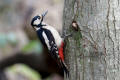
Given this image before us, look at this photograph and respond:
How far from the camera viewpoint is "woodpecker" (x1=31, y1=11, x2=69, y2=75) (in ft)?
13.9

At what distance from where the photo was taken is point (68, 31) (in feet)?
13.3

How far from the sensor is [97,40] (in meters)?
3.77

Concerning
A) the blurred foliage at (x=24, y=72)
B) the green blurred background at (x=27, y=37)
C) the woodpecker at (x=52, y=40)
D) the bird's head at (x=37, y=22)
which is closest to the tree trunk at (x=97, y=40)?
the woodpecker at (x=52, y=40)

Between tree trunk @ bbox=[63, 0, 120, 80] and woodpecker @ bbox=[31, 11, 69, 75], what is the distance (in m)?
0.34

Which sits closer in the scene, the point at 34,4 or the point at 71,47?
the point at 71,47

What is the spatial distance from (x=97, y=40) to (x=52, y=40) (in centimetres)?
98

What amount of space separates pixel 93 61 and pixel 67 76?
468mm

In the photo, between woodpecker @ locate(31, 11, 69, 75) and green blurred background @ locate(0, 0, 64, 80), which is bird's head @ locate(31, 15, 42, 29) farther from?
green blurred background @ locate(0, 0, 64, 80)

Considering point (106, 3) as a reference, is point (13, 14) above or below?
below

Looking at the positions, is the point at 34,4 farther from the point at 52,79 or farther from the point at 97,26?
the point at 97,26

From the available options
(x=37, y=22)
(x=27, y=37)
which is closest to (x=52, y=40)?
(x=37, y=22)

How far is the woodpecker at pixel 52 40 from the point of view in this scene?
13.9 feet

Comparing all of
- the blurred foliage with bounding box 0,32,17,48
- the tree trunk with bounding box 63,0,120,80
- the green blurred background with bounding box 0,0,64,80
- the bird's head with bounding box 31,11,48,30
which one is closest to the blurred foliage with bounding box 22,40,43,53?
the green blurred background with bounding box 0,0,64,80

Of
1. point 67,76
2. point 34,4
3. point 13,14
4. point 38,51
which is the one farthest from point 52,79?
point 67,76
